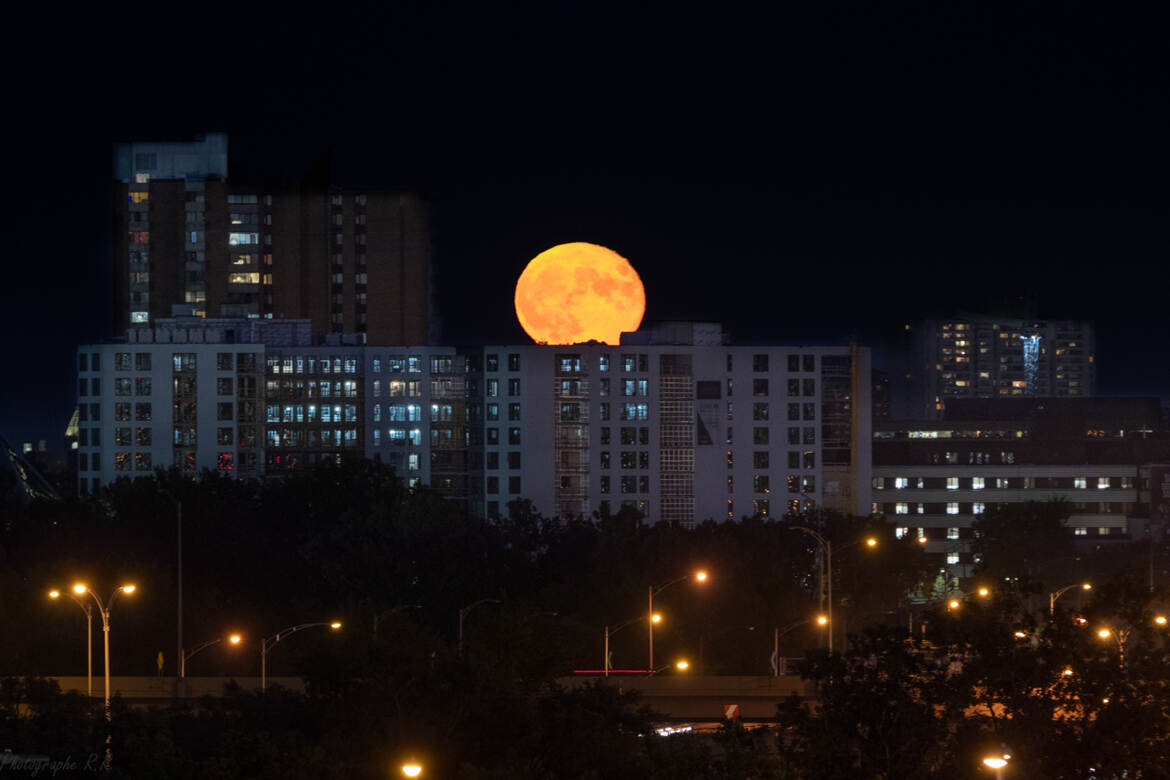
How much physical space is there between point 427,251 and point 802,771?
144 metres

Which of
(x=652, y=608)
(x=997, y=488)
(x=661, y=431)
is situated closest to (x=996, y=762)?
(x=652, y=608)

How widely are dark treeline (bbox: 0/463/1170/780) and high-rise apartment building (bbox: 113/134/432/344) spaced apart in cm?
5047

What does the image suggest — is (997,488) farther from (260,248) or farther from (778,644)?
(778,644)

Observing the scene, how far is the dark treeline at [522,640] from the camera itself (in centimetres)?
3619

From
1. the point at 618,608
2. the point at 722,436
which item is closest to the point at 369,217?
the point at 722,436

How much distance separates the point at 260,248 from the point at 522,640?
418 ft

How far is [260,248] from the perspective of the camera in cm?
16862

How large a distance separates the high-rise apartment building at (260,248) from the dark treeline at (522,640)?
5047 cm

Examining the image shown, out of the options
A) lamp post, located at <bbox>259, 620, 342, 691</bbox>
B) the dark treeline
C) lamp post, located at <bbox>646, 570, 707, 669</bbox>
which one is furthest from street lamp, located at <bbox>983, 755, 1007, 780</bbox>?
lamp post, located at <bbox>646, 570, 707, 669</bbox>

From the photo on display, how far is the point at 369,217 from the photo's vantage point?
577 feet

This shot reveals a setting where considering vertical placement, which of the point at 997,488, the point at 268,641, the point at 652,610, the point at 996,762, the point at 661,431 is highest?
the point at 661,431

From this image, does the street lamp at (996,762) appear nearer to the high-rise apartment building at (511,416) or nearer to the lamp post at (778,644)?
the lamp post at (778,644)

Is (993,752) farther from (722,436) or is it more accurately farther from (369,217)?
(369,217)

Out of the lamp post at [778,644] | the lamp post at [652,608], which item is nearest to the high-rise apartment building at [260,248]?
the lamp post at [652,608]
